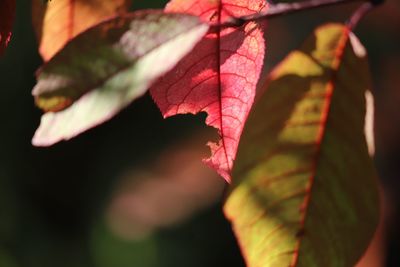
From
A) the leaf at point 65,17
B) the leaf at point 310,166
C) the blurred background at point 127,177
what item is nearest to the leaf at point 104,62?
the leaf at point 310,166

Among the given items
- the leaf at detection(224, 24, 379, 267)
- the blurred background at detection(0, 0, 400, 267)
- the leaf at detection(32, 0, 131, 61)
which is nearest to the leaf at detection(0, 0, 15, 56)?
the leaf at detection(32, 0, 131, 61)

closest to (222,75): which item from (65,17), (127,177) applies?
(65,17)

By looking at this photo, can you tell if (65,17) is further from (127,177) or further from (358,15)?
(127,177)

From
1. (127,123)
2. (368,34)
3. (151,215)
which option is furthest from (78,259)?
(368,34)

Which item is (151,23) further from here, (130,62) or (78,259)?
(78,259)

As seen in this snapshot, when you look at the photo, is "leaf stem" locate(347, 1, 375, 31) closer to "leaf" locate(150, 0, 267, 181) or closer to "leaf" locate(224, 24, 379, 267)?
"leaf" locate(224, 24, 379, 267)

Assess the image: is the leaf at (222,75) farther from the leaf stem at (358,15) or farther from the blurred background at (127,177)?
the blurred background at (127,177)
